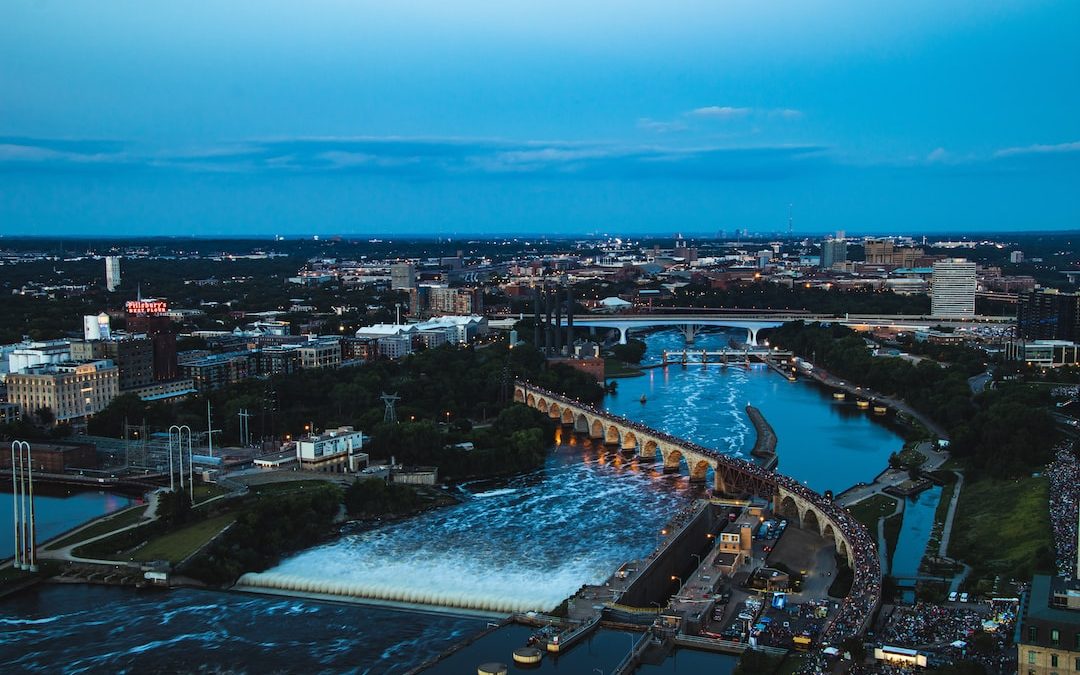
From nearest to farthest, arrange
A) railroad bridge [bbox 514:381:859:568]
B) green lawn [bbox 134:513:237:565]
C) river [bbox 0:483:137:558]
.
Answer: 1. green lawn [bbox 134:513:237:565]
2. railroad bridge [bbox 514:381:859:568]
3. river [bbox 0:483:137:558]

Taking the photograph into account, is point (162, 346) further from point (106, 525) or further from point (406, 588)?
point (406, 588)

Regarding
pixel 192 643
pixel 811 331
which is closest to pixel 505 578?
pixel 192 643

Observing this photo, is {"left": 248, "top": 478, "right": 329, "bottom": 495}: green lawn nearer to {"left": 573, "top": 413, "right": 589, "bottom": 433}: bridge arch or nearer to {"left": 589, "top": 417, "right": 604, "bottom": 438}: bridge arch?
{"left": 589, "top": 417, "right": 604, "bottom": 438}: bridge arch

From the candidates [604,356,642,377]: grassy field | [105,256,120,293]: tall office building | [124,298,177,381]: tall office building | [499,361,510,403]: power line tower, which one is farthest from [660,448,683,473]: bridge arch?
[105,256,120,293]: tall office building

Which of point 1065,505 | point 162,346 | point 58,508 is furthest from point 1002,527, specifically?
point 162,346

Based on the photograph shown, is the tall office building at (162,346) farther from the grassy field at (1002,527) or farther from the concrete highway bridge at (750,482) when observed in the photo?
the grassy field at (1002,527)

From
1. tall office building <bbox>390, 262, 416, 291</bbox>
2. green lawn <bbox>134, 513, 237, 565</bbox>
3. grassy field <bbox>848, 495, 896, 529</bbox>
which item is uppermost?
tall office building <bbox>390, 262, 416, 291</bbox>
